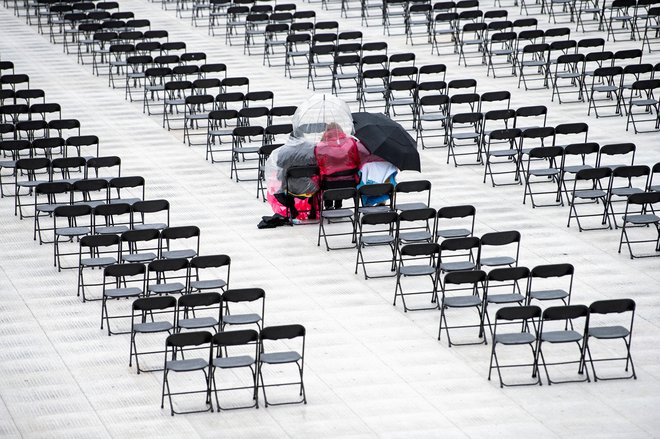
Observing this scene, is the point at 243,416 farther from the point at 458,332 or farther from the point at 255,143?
the point at 255,143

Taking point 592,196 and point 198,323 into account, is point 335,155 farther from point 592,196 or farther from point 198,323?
point 198,323

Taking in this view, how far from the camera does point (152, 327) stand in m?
14.3

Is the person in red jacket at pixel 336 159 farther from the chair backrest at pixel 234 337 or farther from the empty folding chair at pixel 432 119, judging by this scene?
the chair backrest at pixel 234 337

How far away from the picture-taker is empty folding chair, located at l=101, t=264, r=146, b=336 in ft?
49.4

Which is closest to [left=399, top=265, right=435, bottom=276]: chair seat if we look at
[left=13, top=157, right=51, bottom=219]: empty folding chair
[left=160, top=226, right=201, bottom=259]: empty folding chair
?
[left=160, top=226, right=201, bottom=259]: empty folding chair

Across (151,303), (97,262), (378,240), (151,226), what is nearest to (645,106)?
(378,240)

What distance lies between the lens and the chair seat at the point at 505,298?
48.9 ft

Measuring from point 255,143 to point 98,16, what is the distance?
9952mm

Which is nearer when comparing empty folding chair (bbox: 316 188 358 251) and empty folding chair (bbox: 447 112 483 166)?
empty folding chair (bbox: 316 188 358 251)

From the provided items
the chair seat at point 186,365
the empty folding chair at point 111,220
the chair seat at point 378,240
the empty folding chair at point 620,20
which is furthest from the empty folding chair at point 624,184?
the empty folding chair at point 620,20

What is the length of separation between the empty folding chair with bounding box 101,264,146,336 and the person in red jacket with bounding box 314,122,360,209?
3428 millimetres

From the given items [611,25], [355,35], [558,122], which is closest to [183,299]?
[558,122]

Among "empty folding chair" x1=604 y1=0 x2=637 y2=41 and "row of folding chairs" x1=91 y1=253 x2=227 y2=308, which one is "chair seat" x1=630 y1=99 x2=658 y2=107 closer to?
"empty folding chair" x1=604 y1=0 x2=637 y2=41

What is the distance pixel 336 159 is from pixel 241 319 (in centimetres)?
484
